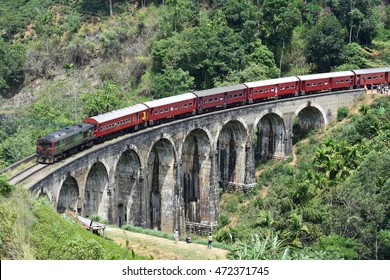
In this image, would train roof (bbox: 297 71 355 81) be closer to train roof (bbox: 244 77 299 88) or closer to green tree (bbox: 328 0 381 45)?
train roof (bbox: 244 77 299 88)

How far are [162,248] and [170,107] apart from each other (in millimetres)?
20869

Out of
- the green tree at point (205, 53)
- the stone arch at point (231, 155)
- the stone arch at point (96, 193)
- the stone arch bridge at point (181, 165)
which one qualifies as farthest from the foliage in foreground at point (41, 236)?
the green tree at point (205, 53)

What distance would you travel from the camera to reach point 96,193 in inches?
Result: 2480

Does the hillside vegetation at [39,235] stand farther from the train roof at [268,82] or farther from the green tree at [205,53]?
the green tree at [205,53]

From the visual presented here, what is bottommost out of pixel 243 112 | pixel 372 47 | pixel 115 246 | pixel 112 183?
pixel 115 246

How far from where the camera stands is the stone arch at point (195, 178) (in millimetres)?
74688

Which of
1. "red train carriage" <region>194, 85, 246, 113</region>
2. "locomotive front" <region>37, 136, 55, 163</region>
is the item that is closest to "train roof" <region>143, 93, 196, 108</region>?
"red train carriage" <region>194, 85, 246, 113</region>

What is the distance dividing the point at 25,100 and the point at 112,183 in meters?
39.9

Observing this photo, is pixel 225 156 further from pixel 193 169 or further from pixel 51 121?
pixel 51 121

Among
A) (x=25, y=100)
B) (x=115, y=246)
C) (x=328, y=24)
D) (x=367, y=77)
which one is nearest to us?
(x=115, y=246)

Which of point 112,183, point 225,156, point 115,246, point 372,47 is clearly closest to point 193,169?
point 225,156

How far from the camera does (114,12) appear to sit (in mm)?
104562

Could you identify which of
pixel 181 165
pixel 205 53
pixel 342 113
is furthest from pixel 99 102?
pixel 342 113

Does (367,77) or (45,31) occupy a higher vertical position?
(45,31)
